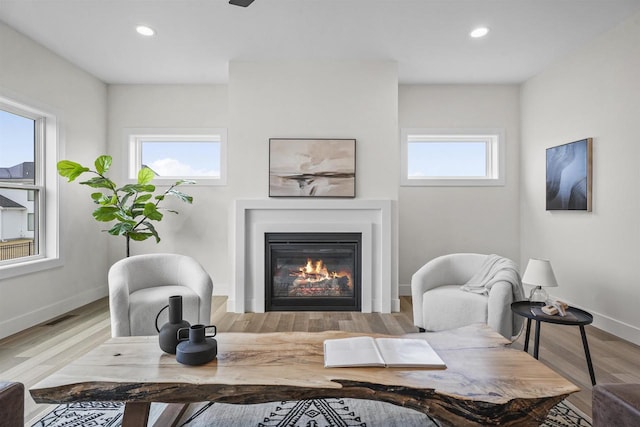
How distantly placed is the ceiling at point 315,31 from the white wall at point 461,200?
0.45 metres

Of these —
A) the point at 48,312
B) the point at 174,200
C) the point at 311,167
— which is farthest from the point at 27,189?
the point at 311,167

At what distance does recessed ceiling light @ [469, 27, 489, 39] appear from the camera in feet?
10.7

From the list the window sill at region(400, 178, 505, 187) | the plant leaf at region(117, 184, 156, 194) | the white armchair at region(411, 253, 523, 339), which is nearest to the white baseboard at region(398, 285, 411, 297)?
the window sill at region(400, 178, 505, 187)

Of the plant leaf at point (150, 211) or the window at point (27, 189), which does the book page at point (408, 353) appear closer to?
the plant leaf at point (150, 211)

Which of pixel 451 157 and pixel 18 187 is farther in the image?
pixel 451 157

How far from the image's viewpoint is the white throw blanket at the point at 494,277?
9.00 ft

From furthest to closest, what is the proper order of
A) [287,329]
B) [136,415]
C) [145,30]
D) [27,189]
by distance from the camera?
[27,189], [287,329], [145,30], [136,415]

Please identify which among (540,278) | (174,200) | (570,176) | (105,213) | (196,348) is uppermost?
(570,176)

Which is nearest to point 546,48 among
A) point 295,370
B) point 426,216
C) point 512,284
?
point 426,216

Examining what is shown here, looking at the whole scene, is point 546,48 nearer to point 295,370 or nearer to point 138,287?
point 295,370

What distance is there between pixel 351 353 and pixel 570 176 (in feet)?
10.9

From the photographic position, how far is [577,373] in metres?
2.43

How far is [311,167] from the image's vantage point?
13.0ft

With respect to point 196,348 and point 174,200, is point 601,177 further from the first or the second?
point 174,200
